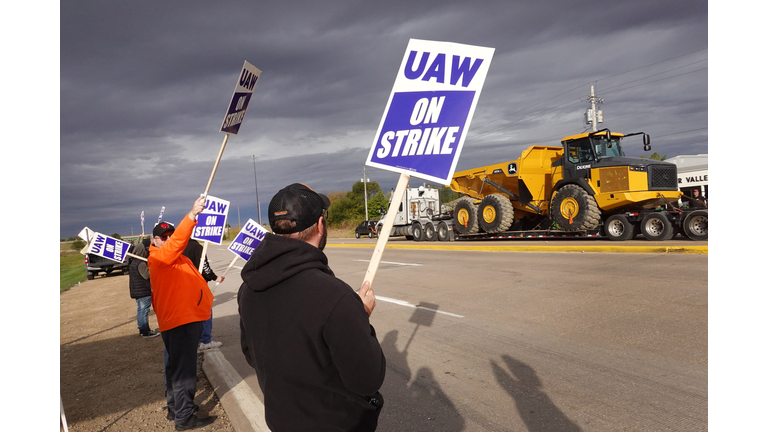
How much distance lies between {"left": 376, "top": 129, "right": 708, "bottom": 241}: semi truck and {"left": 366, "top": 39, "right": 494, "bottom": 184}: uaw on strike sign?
15.0 meters

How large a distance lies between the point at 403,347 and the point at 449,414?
1.95 meters

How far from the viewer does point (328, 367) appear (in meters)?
1.79

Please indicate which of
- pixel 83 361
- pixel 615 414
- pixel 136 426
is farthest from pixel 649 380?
pixel 83 361

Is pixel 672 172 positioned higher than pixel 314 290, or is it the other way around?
pixel 672 172

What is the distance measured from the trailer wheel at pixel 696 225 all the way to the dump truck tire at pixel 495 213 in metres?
6.78

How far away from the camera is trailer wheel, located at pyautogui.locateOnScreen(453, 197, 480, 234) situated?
22.1 m

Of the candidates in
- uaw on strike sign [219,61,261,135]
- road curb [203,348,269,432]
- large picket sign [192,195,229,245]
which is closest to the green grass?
large picket sign [192,195,229,245]

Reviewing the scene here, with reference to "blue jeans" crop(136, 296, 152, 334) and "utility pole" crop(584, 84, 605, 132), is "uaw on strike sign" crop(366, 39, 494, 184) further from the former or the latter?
"utility pole" crop(584, 84, 605, 132)

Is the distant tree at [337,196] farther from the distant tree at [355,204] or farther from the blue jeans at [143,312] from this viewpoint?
the blue jeans at [143,312]

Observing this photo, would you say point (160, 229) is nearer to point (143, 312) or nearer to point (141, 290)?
point (141, 290)

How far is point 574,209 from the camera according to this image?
17047mm

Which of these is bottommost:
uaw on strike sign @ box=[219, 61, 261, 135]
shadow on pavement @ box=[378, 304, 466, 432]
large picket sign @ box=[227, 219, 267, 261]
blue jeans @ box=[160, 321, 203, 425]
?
shadow on pavement @ box=[378, 304, 466, 432]

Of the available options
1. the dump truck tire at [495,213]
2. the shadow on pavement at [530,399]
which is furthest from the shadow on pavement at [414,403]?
the dump truck tire at [495,213]

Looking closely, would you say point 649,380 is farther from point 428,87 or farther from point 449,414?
point 428,87
